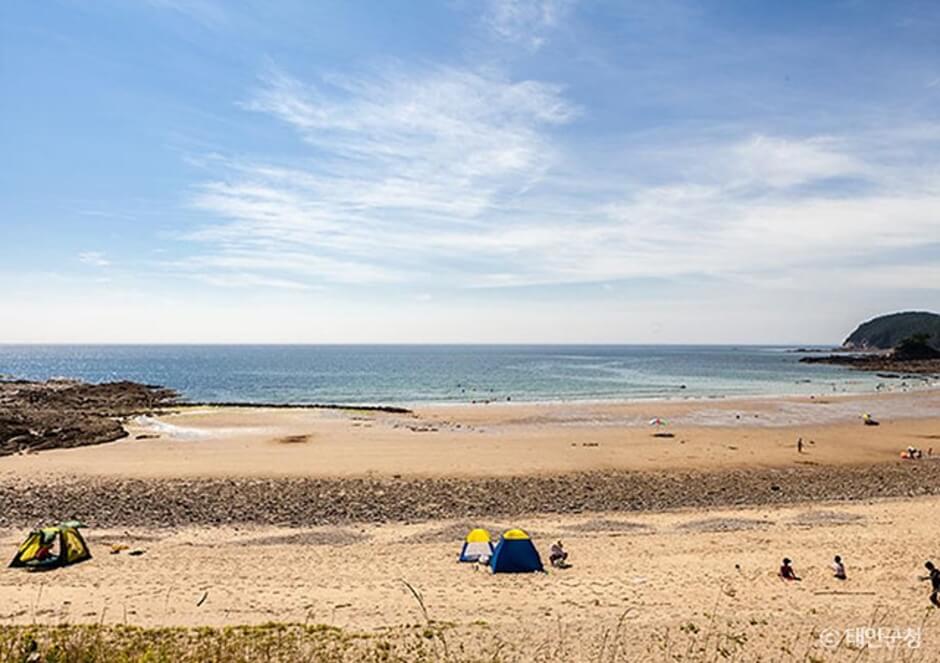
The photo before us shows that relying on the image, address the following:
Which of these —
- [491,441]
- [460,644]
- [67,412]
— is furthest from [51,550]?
[67,412]

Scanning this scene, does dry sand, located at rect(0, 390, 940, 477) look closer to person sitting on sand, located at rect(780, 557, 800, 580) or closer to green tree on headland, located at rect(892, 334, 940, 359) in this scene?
person sitting on sand, located at rect(780, 557, 800, 580)

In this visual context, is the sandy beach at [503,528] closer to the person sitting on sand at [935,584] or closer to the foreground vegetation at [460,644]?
the foreground vegetation at [460,644]

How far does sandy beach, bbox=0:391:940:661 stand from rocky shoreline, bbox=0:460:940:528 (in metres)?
0.14

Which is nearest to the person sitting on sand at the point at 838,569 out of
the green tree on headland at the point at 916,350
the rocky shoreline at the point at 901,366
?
the rocky shoreline at the point at 901,366

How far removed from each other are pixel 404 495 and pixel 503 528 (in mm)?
5476

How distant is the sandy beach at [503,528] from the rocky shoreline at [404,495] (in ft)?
0.47

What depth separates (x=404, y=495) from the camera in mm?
23844

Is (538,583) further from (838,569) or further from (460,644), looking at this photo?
(838,569)

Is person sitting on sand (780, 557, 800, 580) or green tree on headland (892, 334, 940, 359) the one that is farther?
green tree on headland (892, 334, 940, 359)

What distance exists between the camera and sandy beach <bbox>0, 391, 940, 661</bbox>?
40.4 feet

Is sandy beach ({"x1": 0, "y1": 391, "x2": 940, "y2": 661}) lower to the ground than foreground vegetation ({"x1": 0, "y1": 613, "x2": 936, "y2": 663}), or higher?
lower

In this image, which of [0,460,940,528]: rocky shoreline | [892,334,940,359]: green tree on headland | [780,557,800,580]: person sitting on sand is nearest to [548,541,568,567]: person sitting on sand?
[780,557,800,580]: person sitting on sand

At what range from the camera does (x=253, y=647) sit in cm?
1042

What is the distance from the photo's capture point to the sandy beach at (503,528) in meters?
12.3
